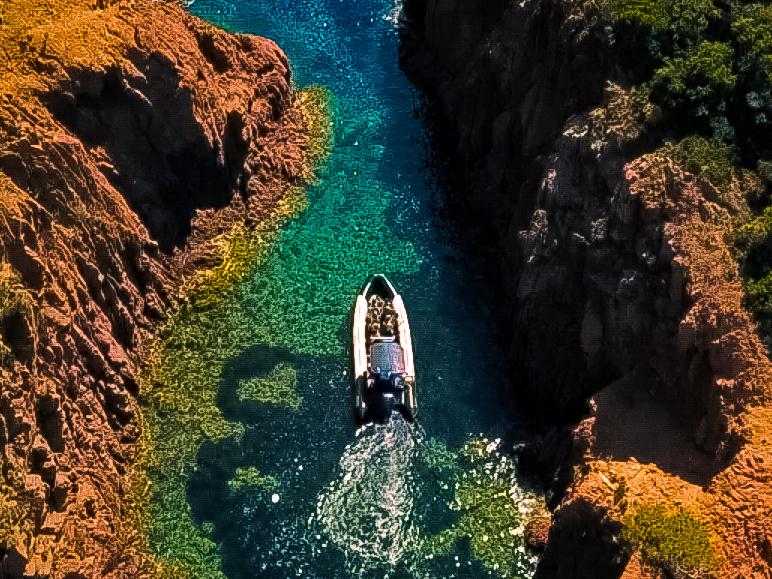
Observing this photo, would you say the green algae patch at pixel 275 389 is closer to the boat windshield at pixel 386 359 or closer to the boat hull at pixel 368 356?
the boat hull at pixel 368 356

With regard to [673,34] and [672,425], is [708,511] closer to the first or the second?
[672,425]

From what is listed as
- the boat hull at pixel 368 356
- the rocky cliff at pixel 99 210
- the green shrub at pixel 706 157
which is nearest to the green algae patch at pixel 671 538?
the boat hull at pixel 368 356

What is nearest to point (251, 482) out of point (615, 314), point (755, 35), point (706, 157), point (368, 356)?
point (368, 356)

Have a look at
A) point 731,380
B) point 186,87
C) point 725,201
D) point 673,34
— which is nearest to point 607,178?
point 725,201

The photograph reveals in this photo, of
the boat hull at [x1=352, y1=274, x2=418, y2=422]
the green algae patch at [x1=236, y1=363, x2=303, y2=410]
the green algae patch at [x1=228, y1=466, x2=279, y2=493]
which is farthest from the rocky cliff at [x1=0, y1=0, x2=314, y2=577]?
the boat hull at [x1=352, y1=274, x2=418, y2=422]

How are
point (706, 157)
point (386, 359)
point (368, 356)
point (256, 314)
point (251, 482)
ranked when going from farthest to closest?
point (256, 314) < point (368, 356) < point (386, 359) < point (251, 482) < point (706, 157)

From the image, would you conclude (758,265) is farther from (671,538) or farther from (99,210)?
(99,210)
